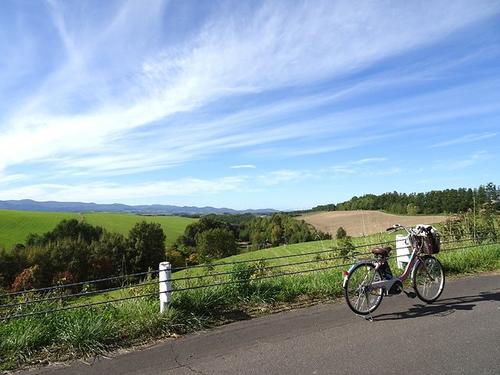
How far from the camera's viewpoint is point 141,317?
19.3 feet

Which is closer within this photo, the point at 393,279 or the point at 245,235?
the point at 393,279

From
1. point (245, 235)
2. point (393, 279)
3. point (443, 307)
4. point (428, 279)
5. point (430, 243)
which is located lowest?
point (245, 235)

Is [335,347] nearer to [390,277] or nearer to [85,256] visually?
[390,277]

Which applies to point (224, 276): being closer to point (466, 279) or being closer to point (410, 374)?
point (410, 374)

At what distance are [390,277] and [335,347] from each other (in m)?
2.07

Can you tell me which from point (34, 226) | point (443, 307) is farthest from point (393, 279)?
point (34, 226)

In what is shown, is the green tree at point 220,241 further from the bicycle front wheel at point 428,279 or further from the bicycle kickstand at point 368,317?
the bicycle kickstand at point 368,317

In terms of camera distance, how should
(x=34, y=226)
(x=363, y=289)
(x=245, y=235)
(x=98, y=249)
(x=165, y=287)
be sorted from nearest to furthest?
(x=165, y=287) < (x=363, y=289) < (x=98, y=249) < (x=34, y=226) < (x=245, y=235)

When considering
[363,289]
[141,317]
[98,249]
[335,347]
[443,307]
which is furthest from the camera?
[98,249]

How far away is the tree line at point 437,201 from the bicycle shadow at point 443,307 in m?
6.92

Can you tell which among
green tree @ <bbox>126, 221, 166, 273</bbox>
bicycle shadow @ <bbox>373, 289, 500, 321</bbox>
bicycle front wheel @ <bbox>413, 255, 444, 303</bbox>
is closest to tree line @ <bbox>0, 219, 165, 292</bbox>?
green tree @ <bbox>126, 221, 166, 273</bbox>

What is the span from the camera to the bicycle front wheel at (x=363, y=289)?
6477 mm

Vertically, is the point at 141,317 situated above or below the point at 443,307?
above

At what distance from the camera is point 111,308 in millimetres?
6379
